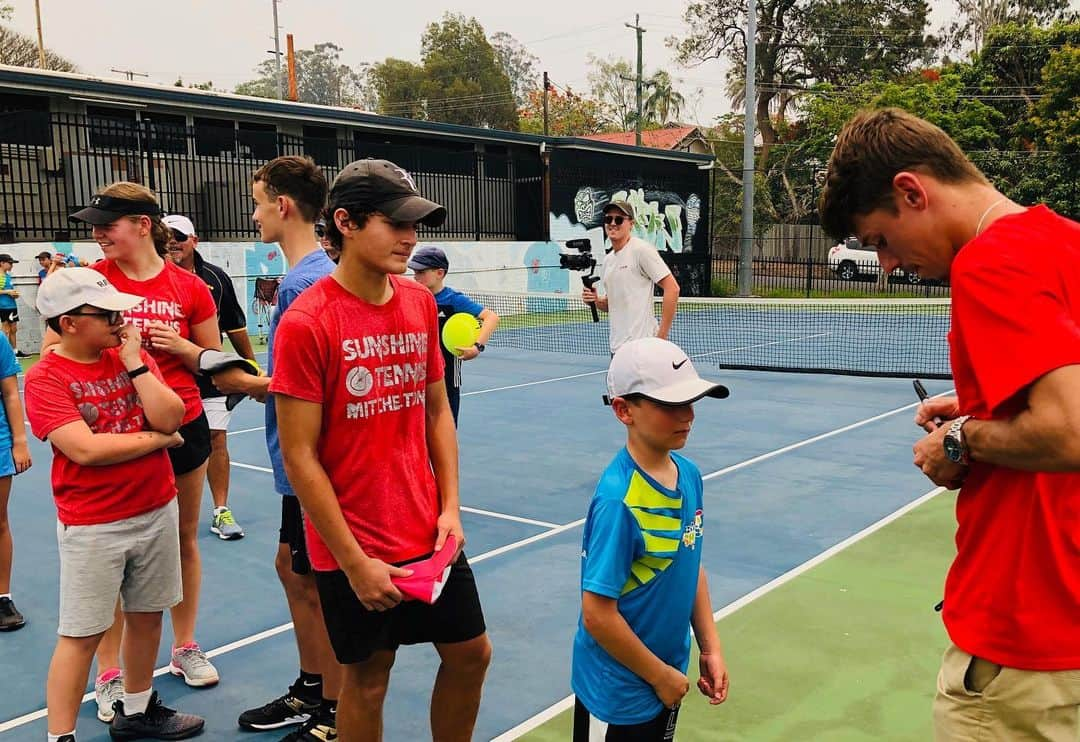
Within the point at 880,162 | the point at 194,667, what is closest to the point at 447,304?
the point at 194,667

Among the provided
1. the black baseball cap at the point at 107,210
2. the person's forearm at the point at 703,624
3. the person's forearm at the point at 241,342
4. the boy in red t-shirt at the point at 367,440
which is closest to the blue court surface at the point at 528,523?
the boy in red t-shirt at the point at 367,440

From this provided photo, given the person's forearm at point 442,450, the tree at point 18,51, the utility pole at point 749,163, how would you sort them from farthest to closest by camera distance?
the tree at point 18,51
the utility pole at point 749,163
the person's forearm at point 442,450

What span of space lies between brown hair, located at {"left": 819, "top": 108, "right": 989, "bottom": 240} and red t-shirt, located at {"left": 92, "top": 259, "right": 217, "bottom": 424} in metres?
2.89

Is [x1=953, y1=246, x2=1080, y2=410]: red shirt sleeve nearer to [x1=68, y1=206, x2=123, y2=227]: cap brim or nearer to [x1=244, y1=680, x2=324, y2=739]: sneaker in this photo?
[x1=244, y1=680, x2=324, y2=739]: sneaker

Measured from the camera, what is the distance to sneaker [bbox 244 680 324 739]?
3920 millimetres

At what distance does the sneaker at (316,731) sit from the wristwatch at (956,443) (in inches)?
108

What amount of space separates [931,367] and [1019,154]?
22480 mm

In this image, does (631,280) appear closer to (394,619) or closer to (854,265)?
(394,619)

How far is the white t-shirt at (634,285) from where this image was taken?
7559 mm

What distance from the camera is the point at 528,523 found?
6801 millimetres

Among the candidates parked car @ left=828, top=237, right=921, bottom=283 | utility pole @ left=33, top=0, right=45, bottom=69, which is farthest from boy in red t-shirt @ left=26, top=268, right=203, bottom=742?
utility pole @ left=33, top=0, right=45, bottom=69

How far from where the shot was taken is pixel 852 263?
1289 inches

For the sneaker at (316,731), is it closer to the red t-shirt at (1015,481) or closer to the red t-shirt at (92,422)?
the red t-shirt at (92,422)

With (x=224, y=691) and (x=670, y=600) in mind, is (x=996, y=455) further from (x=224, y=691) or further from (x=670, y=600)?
(x=224, y=691)
